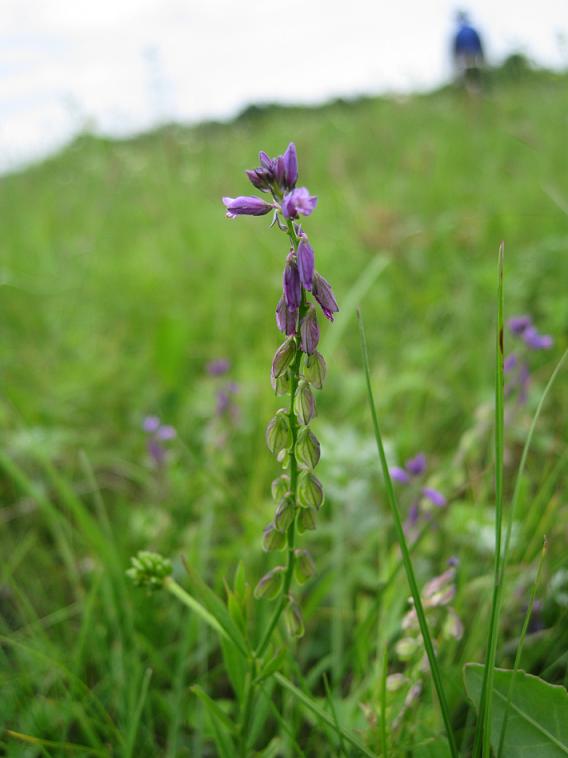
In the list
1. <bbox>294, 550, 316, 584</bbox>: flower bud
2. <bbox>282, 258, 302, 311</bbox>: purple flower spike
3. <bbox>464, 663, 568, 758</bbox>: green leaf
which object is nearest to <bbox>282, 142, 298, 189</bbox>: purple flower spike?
<bbox>282, 258, 302, 311</bbox>: purple flower spike

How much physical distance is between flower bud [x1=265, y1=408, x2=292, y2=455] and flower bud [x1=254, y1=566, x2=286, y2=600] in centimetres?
21

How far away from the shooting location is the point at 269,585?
3.31 ft

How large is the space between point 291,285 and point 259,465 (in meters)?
1.41

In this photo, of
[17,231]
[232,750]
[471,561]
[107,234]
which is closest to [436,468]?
[471,561]

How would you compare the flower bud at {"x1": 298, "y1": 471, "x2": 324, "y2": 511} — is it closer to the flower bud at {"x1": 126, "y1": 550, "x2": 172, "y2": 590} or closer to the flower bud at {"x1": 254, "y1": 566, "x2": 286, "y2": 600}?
the flower bud at {"x1": 254, "y1": 566, "x2": 286, "y2": 600}

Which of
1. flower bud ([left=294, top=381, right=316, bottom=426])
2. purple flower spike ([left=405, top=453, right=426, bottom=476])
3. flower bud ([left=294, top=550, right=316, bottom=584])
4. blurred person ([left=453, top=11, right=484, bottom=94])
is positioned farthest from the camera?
blurred person ([left=453, top=11, right=484, bottom=94])

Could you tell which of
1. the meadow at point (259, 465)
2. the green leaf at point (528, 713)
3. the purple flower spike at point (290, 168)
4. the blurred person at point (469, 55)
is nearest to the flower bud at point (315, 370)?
the purple flower spike at point (290, 168)

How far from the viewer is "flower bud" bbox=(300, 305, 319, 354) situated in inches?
32.3

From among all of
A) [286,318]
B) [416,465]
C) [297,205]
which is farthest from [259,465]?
[297,205]

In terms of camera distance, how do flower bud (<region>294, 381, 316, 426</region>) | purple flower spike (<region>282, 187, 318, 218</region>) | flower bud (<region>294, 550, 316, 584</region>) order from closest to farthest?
purple flower spike (<region>282, 187, 318, 218</region>), flower bud (<region>294, 381, 316, 426</region>), flower bud (<region>294, 550, 316, 584</region>)

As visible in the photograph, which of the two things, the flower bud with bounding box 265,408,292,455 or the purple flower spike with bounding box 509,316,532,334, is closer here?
the flower bud with bounding box 265,408,292,455

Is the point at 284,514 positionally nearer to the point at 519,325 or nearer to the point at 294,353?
A: the point at 294,353

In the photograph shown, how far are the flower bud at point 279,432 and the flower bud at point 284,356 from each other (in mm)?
68

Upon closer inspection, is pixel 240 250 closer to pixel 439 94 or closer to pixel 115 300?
pixel 115 300
